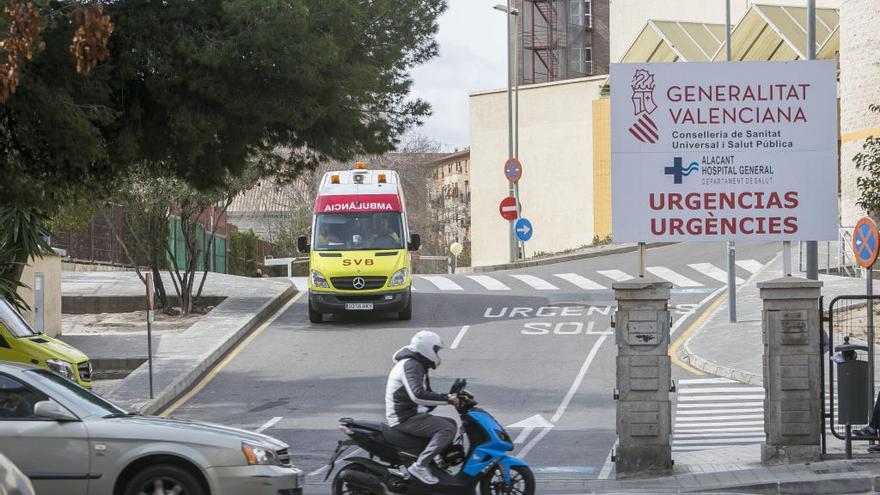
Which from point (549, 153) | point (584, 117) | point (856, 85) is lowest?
point (856, 85)

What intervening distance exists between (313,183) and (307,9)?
150 ft

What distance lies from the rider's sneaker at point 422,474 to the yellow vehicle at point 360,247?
717 inches

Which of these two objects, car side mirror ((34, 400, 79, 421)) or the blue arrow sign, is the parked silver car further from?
the blue arrow sign

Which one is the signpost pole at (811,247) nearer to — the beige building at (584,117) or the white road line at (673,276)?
the white road line at (673,276)

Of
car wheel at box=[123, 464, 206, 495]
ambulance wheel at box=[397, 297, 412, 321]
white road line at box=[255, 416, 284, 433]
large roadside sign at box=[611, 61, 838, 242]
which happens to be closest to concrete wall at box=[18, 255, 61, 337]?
ambulance wheel at box=[397, 297, 412, 321]

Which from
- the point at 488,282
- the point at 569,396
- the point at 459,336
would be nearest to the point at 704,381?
the point at 569,396

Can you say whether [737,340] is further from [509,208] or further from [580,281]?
[509,208]

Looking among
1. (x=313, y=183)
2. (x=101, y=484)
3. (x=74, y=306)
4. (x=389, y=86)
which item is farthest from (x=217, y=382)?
(x=313, y=183)

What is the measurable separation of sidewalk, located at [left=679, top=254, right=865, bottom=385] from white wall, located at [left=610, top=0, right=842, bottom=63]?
3713 centimetres

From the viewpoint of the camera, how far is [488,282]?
37.4 metres

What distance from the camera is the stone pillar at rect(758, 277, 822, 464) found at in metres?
13.7

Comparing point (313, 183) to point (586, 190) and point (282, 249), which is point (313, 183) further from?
point (586, 190)

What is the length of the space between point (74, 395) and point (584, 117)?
54.6 meters

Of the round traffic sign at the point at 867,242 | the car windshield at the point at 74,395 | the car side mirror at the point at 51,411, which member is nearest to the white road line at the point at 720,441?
the round traffic sign at the point at 867,242
